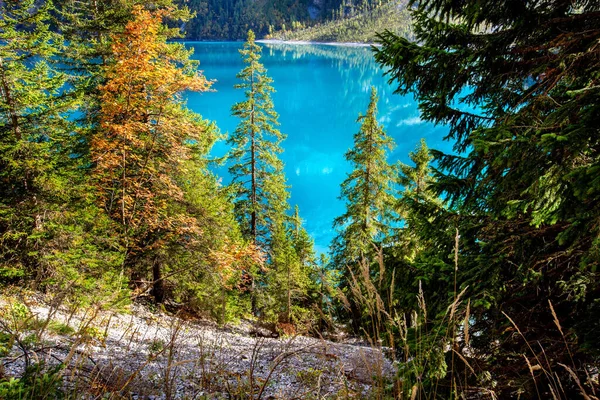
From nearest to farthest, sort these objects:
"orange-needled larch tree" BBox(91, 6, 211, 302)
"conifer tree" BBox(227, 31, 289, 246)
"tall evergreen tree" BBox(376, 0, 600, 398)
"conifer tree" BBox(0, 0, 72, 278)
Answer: "tall evergreen tree" BBox(376, 0, 600, 398) < "conifer tree" BBox(0, 0, 72, 278) < "orange-needled larch tree" BBox(91, 6, 211, 302) < "conifer tree" BBox(227, 31, 289, 246)

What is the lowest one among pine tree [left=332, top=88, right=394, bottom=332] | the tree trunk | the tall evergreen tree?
the tree trunk

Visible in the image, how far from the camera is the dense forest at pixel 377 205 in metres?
2.63

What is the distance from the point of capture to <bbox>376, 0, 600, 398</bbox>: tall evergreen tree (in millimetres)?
2619

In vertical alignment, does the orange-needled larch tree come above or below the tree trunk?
above

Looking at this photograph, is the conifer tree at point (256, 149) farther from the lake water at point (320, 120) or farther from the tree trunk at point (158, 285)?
the lake water at point (320, 120)

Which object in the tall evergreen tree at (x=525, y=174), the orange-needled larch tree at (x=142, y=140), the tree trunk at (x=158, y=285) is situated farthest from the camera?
the tree trunk at (x=158, y=285)

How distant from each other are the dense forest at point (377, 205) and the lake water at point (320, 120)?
59.8 feet

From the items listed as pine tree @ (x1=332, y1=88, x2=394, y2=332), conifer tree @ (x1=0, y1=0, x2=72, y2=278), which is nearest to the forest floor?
conifer tree @ (x1=0, y1=0, x2=72, y2=278)

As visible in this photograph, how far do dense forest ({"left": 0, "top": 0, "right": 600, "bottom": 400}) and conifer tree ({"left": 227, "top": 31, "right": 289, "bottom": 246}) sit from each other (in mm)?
134

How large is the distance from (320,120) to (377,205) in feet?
199

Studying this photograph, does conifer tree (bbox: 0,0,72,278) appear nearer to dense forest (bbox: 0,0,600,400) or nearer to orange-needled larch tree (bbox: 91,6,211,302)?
dense forest (bbox: 0,0,600,400)

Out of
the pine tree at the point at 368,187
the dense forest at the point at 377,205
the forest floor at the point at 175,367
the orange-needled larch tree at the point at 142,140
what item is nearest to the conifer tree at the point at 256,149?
the dense forest at the point at 377,205

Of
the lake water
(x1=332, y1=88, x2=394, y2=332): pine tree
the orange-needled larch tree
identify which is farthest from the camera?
the lake water

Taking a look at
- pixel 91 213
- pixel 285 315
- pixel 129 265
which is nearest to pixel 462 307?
pixel 91 213
